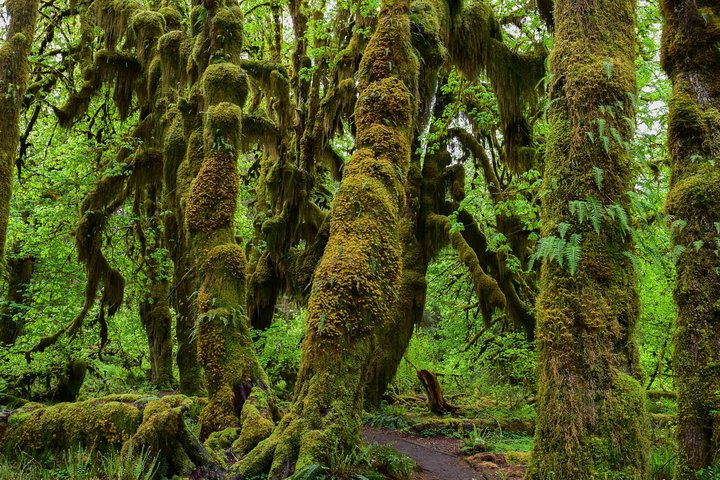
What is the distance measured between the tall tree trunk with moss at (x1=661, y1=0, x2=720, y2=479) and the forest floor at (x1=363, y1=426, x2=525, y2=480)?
73.4 inches

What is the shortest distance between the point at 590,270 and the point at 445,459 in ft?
15.0

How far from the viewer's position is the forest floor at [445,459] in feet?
19.2

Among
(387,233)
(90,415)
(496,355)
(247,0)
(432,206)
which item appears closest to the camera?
(387,233)

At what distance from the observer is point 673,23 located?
5.12m

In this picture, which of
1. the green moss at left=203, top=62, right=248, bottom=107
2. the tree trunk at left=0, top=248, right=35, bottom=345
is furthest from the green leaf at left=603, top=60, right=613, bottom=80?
the tree trunk at left=0, top=248, right=35, bottom=345

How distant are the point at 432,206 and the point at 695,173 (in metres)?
6.90

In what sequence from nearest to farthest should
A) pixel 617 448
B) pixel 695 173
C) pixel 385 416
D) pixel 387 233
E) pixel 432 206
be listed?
1. pixel 617 448
2. pixel 695 173
3. pixel 387 233
4. pixel 385 416
5. pixel 432 206

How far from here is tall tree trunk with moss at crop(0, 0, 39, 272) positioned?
21.6 ft

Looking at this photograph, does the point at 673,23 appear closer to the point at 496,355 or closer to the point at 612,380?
the point at 612,380

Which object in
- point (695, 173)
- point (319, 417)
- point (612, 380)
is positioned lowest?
point (319, 417)

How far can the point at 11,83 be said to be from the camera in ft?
21.9

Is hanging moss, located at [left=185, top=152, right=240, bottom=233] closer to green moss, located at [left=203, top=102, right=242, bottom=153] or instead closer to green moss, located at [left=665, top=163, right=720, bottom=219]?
green moss, located at [left=203, top=102, right=242, bottom=153]

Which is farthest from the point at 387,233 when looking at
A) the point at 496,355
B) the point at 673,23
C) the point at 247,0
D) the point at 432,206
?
the point at 247,0

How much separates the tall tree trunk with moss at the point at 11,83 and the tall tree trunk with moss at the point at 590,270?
6863 mm
